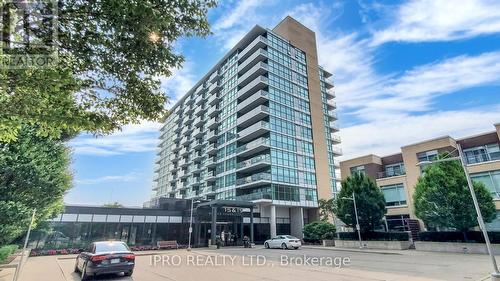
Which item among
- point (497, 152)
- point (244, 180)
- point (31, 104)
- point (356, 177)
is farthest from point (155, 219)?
point (497, 152)

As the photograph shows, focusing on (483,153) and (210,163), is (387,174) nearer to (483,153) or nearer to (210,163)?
(483,153)

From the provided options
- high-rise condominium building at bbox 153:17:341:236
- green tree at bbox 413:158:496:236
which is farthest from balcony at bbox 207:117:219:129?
green tree at bbox 413:158:496:236

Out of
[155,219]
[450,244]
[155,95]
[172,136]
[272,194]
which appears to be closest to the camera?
[155,95]

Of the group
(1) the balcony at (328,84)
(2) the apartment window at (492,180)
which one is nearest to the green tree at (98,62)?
(2) the apartment window at (492,180)

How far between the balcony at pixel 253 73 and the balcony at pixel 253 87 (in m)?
1.68

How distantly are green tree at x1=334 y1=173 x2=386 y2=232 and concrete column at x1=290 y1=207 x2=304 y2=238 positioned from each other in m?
12.4

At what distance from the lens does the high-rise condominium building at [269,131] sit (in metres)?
43.8

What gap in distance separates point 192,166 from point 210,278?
5431 centimetres

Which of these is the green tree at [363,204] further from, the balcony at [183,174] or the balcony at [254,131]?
the balcony at [183,174]

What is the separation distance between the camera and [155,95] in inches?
289

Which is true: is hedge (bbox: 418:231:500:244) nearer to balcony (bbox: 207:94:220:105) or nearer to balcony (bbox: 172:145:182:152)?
balcony (bbox: 207:94:220:105)

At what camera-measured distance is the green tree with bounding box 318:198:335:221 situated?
4185 centimetres

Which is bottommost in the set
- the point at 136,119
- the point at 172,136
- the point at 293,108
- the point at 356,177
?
the point at 136,119

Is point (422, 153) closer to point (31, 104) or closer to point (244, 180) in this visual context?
point (244, 180)
